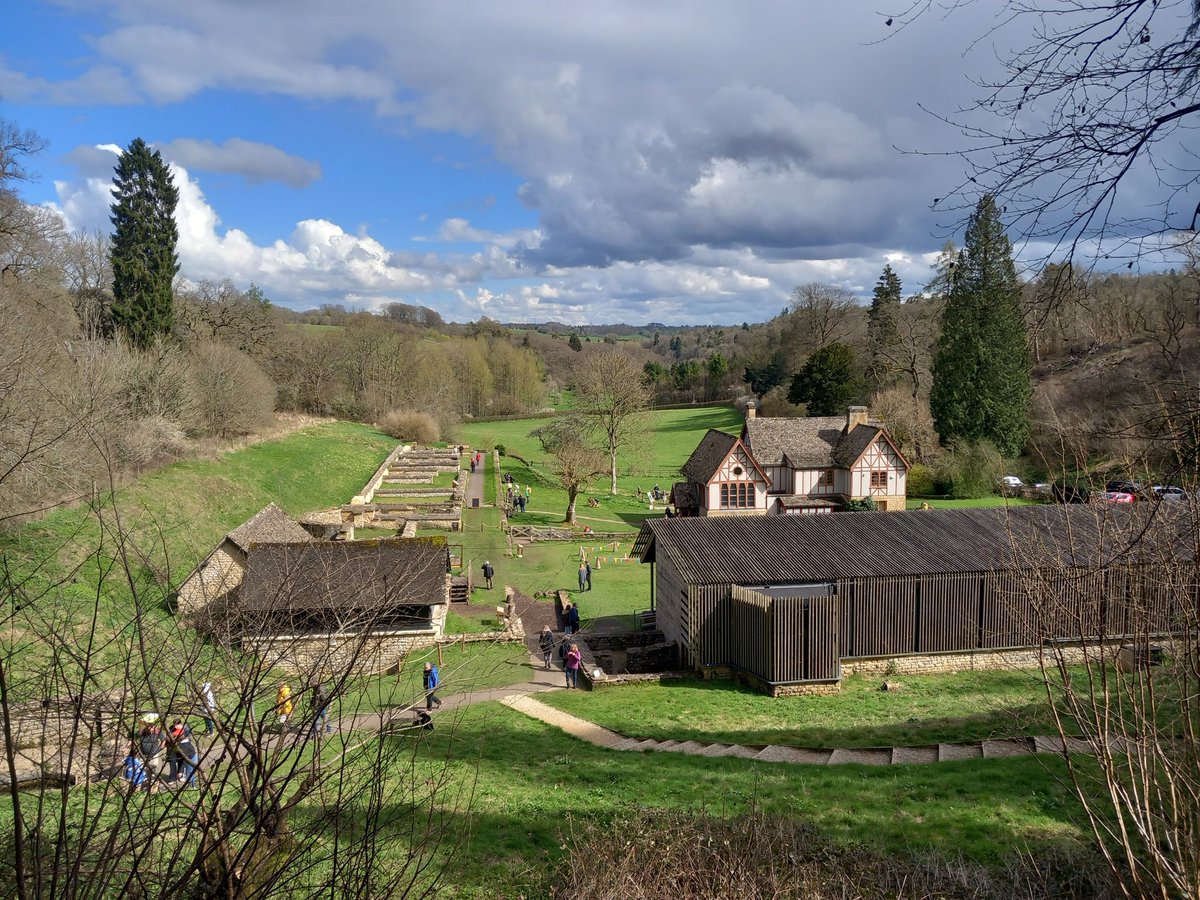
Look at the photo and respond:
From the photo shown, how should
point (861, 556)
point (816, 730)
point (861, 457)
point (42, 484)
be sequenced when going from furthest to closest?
point (861, 457), point (861, 556), point (42, 484), point (816, 730)

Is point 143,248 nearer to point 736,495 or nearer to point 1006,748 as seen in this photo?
point 736,495

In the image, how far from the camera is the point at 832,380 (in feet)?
187

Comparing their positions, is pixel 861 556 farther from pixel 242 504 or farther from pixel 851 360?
pixel 851 360

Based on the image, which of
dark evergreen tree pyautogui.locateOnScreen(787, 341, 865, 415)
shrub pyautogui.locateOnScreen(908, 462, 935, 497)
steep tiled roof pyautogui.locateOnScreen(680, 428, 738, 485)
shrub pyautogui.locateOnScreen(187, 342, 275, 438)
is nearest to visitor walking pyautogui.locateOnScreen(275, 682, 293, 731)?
steep tiled roof pyautogui.locateOnScreen(680, 428, 738, 485)

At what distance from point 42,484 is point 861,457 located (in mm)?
35028

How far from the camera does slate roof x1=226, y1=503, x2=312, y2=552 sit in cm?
2486

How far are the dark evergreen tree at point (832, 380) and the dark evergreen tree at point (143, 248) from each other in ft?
141

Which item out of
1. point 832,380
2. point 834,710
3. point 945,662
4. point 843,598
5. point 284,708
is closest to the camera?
point 284,708

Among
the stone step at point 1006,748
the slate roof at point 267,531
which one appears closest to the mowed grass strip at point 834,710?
the stone step at point 1006,748

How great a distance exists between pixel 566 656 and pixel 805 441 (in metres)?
27.8

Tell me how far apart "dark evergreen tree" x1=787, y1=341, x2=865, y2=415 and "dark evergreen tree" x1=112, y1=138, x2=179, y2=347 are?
141 ft

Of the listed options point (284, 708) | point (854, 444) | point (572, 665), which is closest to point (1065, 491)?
point (284, 708)

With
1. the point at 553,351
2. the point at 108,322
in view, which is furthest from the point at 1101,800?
the point at 553,351

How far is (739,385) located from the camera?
93188 millimetres
